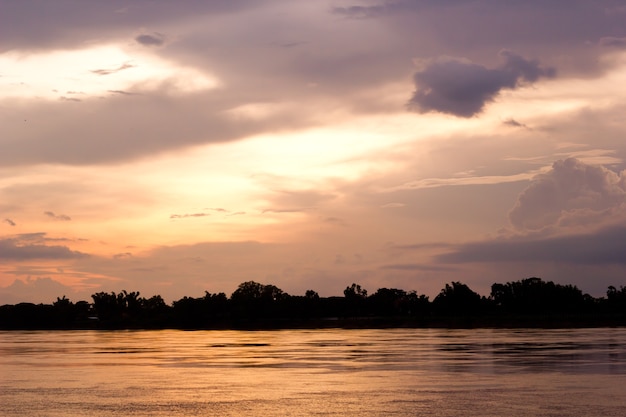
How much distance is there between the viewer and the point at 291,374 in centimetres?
3819

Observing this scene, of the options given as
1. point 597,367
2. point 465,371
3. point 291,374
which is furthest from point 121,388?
point 597,367

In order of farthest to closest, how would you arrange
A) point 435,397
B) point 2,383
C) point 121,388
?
1. point 2,383
2. point 121,388
3. point 435,397

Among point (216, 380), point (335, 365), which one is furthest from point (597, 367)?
point (216, 380)

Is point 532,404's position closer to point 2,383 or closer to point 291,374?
point 291,374

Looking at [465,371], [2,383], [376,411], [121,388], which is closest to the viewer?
[376,411]

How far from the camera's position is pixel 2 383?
3597 cm

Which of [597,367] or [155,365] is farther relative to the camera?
[155,365]

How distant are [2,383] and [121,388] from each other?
595cm

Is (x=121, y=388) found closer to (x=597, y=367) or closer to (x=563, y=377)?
(x=563, y=377)

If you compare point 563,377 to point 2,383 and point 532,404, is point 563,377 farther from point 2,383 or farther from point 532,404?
point 2,383

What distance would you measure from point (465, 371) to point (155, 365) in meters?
15.8

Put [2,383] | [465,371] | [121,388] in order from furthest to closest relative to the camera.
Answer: [465,371] < [2,383] < [121,388]

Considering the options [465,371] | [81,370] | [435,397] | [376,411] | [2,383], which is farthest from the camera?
[81,370]

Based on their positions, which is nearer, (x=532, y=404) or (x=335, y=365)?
(x=532, y=404)
